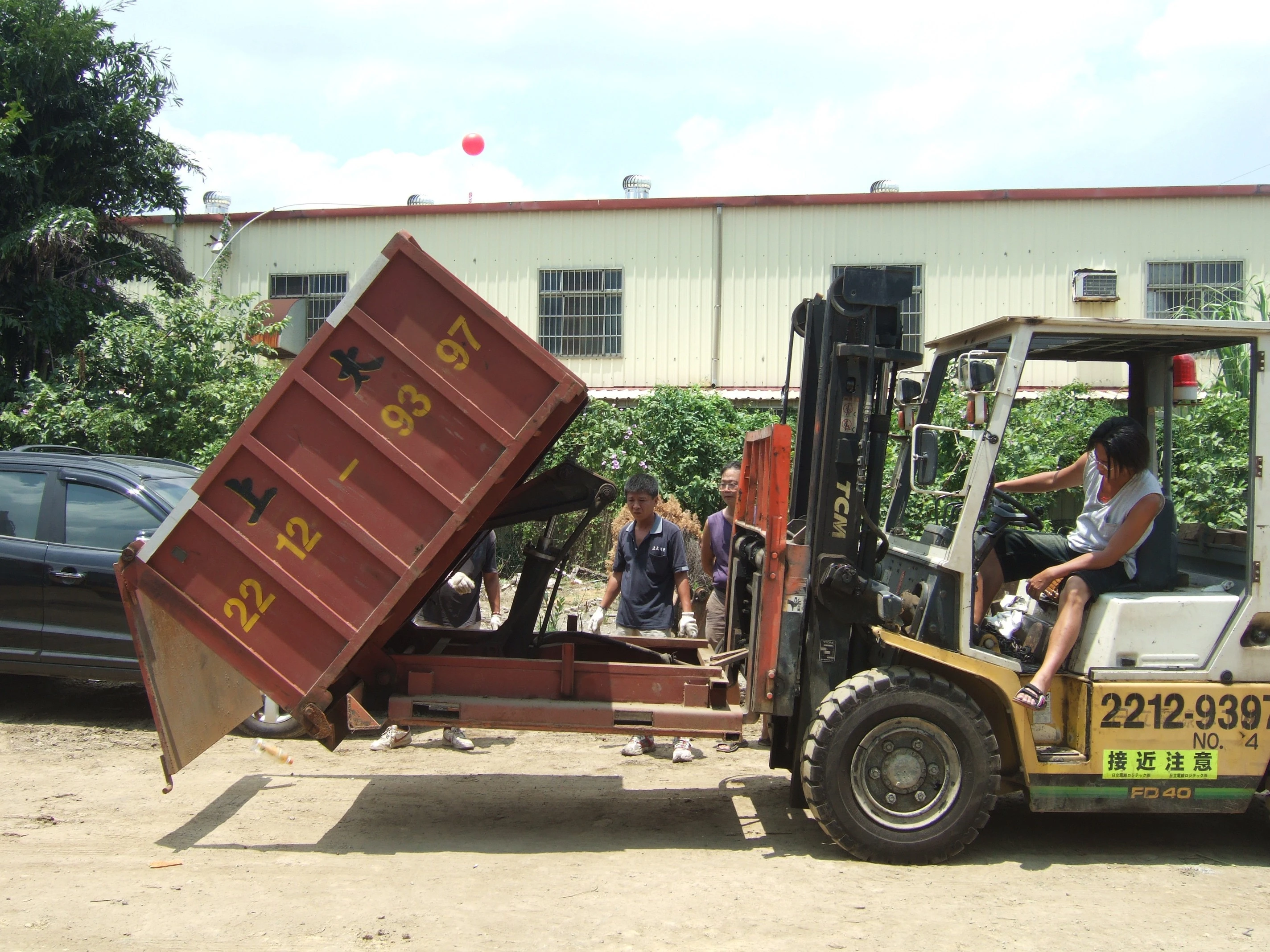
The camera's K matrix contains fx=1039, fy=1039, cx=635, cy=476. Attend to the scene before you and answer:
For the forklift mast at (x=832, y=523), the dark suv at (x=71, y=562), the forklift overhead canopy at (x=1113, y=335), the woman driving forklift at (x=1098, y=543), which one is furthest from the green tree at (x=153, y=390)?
the woman driving forklift at (x=1098, y=543)

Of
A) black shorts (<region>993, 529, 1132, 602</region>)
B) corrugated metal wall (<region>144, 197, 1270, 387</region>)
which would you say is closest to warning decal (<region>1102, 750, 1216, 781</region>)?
black shorts (<region>993, 529, 1132, 602</region>)

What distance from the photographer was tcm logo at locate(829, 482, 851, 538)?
5238mm

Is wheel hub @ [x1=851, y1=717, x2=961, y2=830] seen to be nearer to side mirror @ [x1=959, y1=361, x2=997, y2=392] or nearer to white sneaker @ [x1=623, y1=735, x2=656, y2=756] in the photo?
side mirror @ [x1=959, y1=361, x2=997, y2=392]

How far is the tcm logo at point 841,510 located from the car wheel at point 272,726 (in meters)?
4.24

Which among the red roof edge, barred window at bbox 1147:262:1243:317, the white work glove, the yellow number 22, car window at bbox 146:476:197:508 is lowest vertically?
the white work glove

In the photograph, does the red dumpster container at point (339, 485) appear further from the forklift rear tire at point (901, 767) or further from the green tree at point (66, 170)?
the green tree at point (66, 170)

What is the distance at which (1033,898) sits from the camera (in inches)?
184

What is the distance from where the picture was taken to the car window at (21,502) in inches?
294

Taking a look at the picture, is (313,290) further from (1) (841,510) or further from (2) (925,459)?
(2) (925,459)

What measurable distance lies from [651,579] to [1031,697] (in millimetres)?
2895

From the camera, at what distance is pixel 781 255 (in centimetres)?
1658

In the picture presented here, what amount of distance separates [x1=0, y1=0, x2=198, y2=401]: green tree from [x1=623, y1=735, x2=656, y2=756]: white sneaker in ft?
33.1

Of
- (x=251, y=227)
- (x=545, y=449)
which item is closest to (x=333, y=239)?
(x=251, y=227)

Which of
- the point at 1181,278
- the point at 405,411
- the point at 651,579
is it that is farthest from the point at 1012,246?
the point at 405,411
